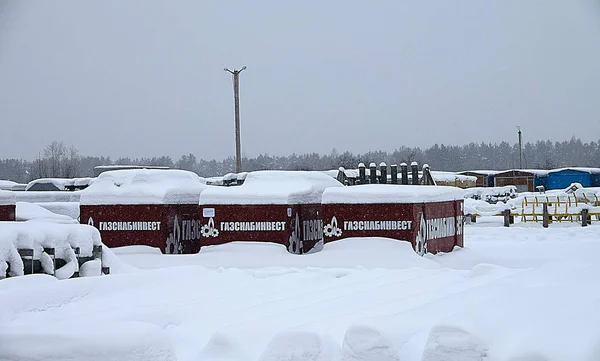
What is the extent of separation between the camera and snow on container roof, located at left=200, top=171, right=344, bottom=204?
17812 millimetres

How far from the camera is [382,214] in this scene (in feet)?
55.6

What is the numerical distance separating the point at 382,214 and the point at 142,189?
5.96 m

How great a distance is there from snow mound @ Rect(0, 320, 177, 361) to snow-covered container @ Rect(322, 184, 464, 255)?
10570 mm

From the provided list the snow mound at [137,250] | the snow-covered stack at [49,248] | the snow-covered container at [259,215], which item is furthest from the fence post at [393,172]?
the snow-covered stack at [49,248]

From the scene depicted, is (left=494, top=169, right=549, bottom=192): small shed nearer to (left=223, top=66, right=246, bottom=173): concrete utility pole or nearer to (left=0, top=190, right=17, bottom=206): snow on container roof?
(left=223, top=66, right=246, bottom=173): concrete utility pole

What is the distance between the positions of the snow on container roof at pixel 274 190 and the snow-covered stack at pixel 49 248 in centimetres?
548

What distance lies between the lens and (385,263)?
1563cm

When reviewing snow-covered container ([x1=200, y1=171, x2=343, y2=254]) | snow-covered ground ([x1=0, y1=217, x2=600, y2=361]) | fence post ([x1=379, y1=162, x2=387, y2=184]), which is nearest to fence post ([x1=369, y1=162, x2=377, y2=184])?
fence post ([x1=379, y1=162, x2=387, y2=184])

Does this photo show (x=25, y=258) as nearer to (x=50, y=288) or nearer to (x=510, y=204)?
(x=50, y=288)

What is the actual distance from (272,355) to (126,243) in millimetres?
12850

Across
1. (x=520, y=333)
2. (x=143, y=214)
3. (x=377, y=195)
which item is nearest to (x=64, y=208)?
(x=143, y=214)

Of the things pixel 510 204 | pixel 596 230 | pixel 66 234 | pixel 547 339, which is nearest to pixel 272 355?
pixel 547 339

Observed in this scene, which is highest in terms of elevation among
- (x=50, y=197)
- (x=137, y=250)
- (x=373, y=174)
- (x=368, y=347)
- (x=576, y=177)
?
(x=373, y=174)

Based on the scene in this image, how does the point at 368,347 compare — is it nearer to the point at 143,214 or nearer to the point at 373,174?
the point at 143,214
